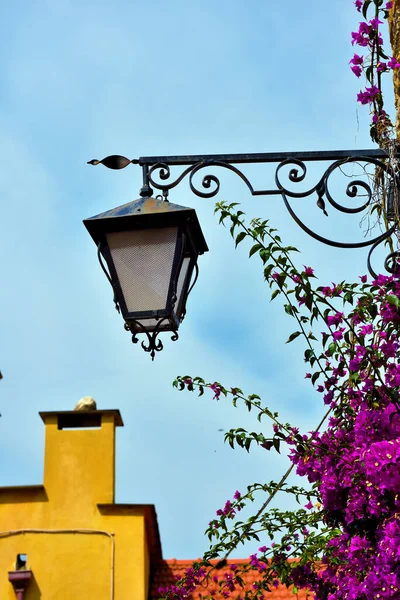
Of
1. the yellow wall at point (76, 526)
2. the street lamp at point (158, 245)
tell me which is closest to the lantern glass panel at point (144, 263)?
the street lamp at point (158, 245)

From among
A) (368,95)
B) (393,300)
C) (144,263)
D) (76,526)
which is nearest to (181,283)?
(144,263)

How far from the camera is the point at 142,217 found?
Answer: 4.12m

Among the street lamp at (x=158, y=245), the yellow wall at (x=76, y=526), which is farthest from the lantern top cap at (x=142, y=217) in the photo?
the yellow wall at (x=76, y=526)

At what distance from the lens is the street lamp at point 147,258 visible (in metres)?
4.11

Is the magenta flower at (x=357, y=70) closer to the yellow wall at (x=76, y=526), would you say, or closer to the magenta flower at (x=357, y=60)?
the magenta flower at (x=357, y=60)

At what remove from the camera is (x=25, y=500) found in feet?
48.8

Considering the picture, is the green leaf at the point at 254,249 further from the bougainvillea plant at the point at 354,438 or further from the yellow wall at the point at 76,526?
the yellow wall at the point at 76,526

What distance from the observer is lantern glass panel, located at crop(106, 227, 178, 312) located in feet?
13.5

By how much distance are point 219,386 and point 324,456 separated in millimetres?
1293

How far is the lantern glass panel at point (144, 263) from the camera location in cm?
411

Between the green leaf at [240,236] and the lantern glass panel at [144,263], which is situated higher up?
the green leaf at [240,236]

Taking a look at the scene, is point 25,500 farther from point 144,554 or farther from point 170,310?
point 170,310

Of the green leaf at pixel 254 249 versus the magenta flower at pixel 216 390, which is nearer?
the green leaf at pixel 254 249

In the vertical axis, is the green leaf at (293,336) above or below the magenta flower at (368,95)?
below
